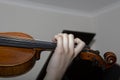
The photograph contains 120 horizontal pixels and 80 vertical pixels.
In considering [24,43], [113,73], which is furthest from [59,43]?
[113,73]

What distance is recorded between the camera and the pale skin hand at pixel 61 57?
0.78 meters

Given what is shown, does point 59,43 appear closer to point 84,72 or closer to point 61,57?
point 61,57

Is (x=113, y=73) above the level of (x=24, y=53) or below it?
below

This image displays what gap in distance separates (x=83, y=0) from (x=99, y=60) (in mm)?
1287

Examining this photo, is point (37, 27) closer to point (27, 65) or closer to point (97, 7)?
point (97, 7)

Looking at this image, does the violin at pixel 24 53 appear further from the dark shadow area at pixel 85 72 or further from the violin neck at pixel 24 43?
the dark shadow area at pixel 85 72

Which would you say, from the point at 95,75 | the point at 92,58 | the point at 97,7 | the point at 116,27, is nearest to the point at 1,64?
the point at 92,58

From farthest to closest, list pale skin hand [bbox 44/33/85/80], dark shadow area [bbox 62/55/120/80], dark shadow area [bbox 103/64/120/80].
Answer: dark shadow area [bbox 62/55/120/80] → dark shadow area [bbox 103/64/120/80] → pale skin hand [bbox 44/33/85/80]

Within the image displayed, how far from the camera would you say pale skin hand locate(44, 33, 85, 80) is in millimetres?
779

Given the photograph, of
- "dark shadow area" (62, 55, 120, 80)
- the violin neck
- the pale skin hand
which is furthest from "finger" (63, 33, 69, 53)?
"dark shadow area" (62, 55, 120, 80)

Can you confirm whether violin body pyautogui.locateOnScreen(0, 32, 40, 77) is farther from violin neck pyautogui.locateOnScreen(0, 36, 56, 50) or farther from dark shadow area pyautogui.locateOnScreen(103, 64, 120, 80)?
dark shadow area pyautogui.locateOnScreen(103, 64, 120, 80)

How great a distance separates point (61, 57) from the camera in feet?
2.59

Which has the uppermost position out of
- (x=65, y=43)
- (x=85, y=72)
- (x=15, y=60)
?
(x=65, y=43)

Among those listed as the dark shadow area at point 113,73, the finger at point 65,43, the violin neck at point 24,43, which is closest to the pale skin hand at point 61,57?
the finger at point 65,43
